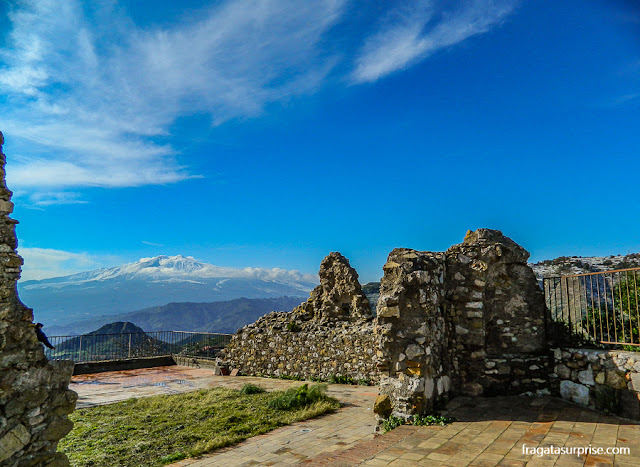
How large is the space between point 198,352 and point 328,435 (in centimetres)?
1598

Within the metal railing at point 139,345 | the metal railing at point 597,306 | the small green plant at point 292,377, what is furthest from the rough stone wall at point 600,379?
the metal railing at point 139,345

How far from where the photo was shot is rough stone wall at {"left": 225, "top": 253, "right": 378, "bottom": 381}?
13711 mm

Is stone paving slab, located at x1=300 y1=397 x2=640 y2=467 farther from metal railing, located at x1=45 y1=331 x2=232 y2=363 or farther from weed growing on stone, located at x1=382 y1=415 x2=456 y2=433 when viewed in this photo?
metal railing, located at x1=45 y1=331 x2=232 y2=363

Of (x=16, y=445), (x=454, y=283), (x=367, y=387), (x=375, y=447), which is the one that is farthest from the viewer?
(x=367, y=387)

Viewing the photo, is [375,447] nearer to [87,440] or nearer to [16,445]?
[16,445]

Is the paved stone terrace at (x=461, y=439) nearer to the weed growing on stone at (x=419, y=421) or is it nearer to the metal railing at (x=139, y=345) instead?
the weed growing on stone at (x=419, y=421)

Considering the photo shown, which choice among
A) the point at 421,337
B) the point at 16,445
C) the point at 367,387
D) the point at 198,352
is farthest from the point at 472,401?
the point at 198,352

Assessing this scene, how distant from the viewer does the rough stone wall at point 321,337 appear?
45.0ft

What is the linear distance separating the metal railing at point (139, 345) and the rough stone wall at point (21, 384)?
49.6 ft

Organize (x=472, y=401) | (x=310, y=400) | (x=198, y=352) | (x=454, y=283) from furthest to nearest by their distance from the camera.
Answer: (x=198, y=352)
(x=310, y=400)
(x=454, y=283)
(x=472, y=401)

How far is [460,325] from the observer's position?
8570 mm

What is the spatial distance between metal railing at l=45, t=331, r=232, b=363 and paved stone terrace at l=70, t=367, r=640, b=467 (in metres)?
12.9

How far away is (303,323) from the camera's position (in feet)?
52.6

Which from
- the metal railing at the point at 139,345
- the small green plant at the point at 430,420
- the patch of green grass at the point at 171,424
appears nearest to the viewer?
the small green plant at the point at 430,420
